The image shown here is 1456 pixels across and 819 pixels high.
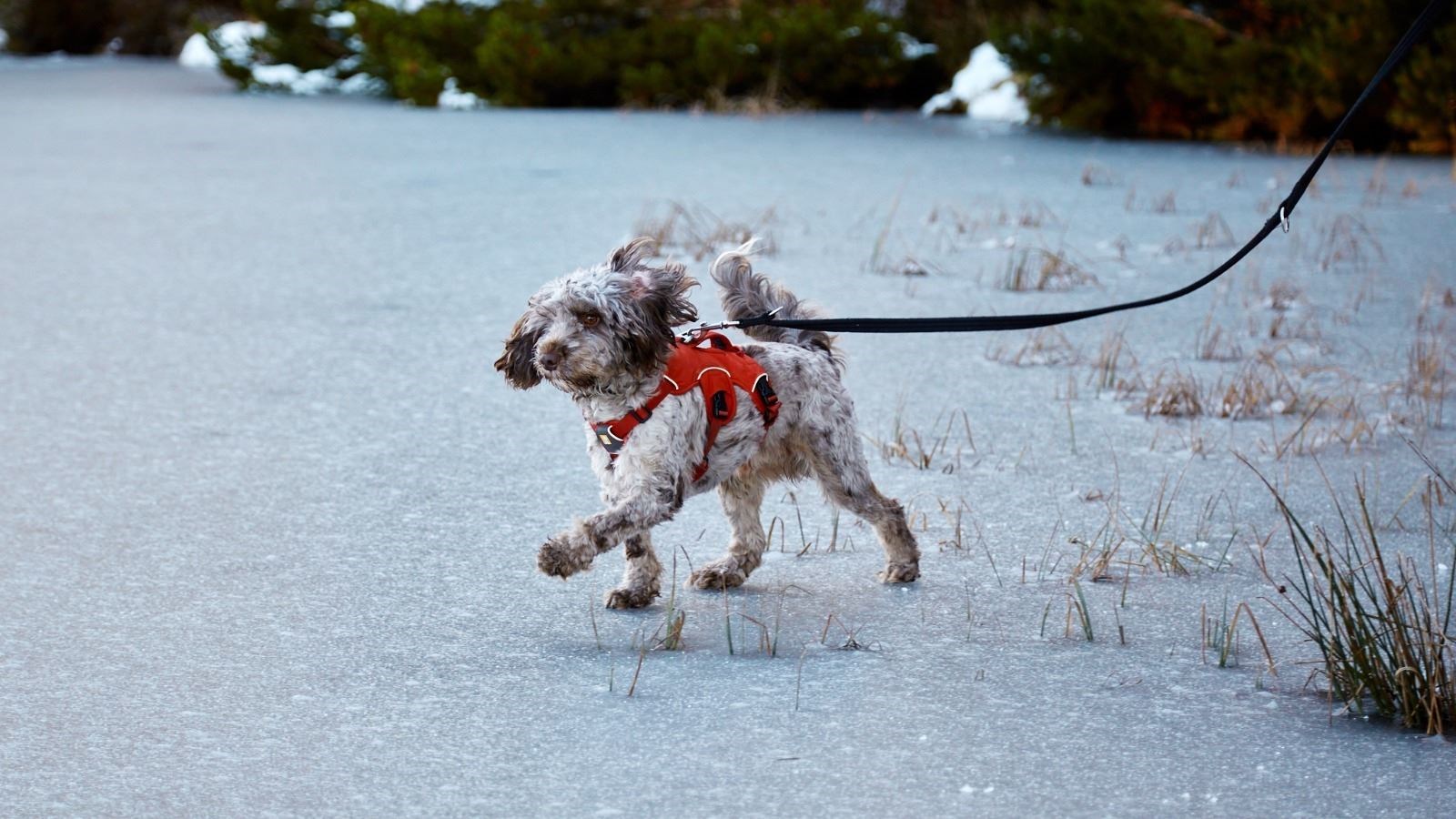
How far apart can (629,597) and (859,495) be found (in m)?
0.75

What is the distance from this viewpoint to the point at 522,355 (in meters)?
4.56

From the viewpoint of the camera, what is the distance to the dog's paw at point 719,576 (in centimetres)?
508

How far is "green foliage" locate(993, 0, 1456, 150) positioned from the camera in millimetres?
15859

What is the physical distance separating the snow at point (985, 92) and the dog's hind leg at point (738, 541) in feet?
52.6

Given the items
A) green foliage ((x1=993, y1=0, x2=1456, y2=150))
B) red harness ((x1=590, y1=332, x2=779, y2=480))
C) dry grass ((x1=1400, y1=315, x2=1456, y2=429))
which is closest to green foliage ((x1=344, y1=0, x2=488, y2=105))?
green foliage ((x1=993, y1=0, x2=1456, y2=150))

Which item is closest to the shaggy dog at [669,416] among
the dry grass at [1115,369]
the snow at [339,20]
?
the dry grass at [1115,369]

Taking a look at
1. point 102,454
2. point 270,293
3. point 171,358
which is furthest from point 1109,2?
point 102,454

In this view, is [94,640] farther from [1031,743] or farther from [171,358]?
[171,358]

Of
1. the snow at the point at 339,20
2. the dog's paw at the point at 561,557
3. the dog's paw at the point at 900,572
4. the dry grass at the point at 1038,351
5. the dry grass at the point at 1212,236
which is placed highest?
the snow at the point at 339,20

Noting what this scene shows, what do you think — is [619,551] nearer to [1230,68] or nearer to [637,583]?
[637,583]

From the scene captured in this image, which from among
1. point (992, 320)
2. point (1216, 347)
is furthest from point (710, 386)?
point (1216, 347)

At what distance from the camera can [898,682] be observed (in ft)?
14.1

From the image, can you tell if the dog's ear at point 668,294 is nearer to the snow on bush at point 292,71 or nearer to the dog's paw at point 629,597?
the dog's paw at point 629,597

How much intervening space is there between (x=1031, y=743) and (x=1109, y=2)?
14579mm
